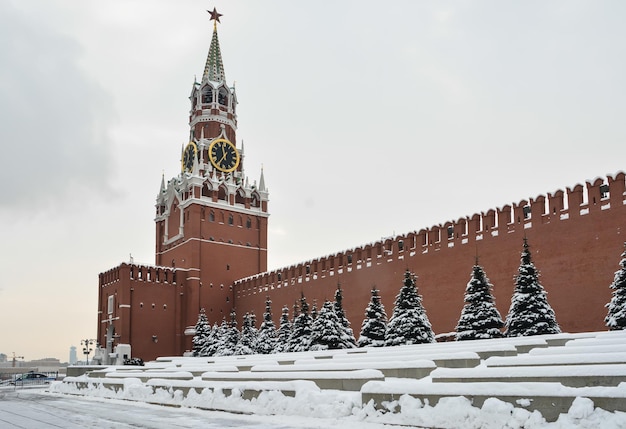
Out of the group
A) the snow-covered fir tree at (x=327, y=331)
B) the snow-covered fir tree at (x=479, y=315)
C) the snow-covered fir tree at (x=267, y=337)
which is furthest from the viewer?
the snow-covered fir tree at (x=267, y=337)

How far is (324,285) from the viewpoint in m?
39.5

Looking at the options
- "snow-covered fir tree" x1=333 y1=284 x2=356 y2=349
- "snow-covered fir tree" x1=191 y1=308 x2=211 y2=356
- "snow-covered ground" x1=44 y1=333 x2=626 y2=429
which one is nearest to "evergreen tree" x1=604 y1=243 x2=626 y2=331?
"snow-covered ground" x1=44 y1=333 x2=626 y2=429

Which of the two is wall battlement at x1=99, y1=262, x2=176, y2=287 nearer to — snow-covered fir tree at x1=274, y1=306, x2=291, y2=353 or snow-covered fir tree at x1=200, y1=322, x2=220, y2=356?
snow-covered fir tree at x1=200, y1=322, x2=220, y2=356

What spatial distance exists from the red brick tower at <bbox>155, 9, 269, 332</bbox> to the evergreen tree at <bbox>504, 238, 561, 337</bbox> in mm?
30650

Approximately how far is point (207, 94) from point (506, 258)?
120ft

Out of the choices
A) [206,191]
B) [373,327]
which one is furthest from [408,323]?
[206,191]

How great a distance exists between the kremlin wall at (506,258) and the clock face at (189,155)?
766 inches

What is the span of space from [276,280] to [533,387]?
36.9 meters

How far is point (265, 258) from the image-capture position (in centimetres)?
5412

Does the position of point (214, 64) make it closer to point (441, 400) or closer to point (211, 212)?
point (211, 212)

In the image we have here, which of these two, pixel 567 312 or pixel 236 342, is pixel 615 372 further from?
pixel 236 342

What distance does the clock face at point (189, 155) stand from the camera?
179 feet

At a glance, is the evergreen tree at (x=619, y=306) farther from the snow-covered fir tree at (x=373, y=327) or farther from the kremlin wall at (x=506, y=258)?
the snow-covered fir tree at (x=373, y=327)

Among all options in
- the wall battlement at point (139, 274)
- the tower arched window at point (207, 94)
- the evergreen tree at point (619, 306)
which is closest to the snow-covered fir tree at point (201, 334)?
the wall battlement at point (139, 274)
